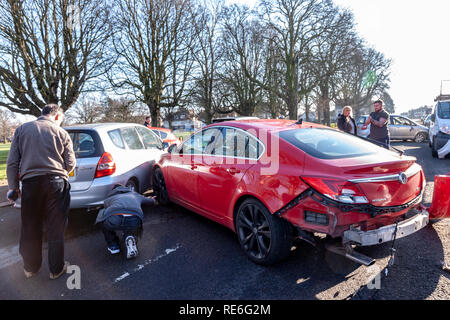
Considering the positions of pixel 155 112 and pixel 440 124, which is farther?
pixel 155 112

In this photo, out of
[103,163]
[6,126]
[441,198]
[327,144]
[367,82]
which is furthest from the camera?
[6,126]

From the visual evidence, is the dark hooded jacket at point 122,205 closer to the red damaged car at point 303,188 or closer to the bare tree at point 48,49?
the red damaged car at point 303,188

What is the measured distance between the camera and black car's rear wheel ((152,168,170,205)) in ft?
16.9

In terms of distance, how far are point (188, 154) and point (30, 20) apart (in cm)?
1148

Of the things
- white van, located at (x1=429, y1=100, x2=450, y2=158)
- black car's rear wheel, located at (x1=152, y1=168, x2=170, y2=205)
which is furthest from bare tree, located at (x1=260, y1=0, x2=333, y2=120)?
black car's rear wheel, located at (x1=152, y1=168, x2=170, y2=205)

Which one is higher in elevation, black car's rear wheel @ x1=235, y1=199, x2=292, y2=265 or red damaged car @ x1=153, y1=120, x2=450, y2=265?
red damaged car @ x1=153, y1=120, x2=450, y2=265

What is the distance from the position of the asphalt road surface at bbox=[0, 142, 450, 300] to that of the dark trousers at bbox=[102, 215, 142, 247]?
0.82 ft

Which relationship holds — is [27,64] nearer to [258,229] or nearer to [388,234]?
[258,229]

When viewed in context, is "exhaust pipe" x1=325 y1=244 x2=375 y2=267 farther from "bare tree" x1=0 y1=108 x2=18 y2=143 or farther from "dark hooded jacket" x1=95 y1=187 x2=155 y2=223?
"bare tree" x1=0 y1=108 x2=18 y2=143

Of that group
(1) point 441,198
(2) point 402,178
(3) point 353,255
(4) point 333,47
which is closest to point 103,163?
(3) point 353,255

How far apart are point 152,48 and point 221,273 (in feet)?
57.3

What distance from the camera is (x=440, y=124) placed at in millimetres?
8883

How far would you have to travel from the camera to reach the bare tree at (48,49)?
1118 cm

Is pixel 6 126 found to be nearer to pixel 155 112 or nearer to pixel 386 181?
pixel 155 112
